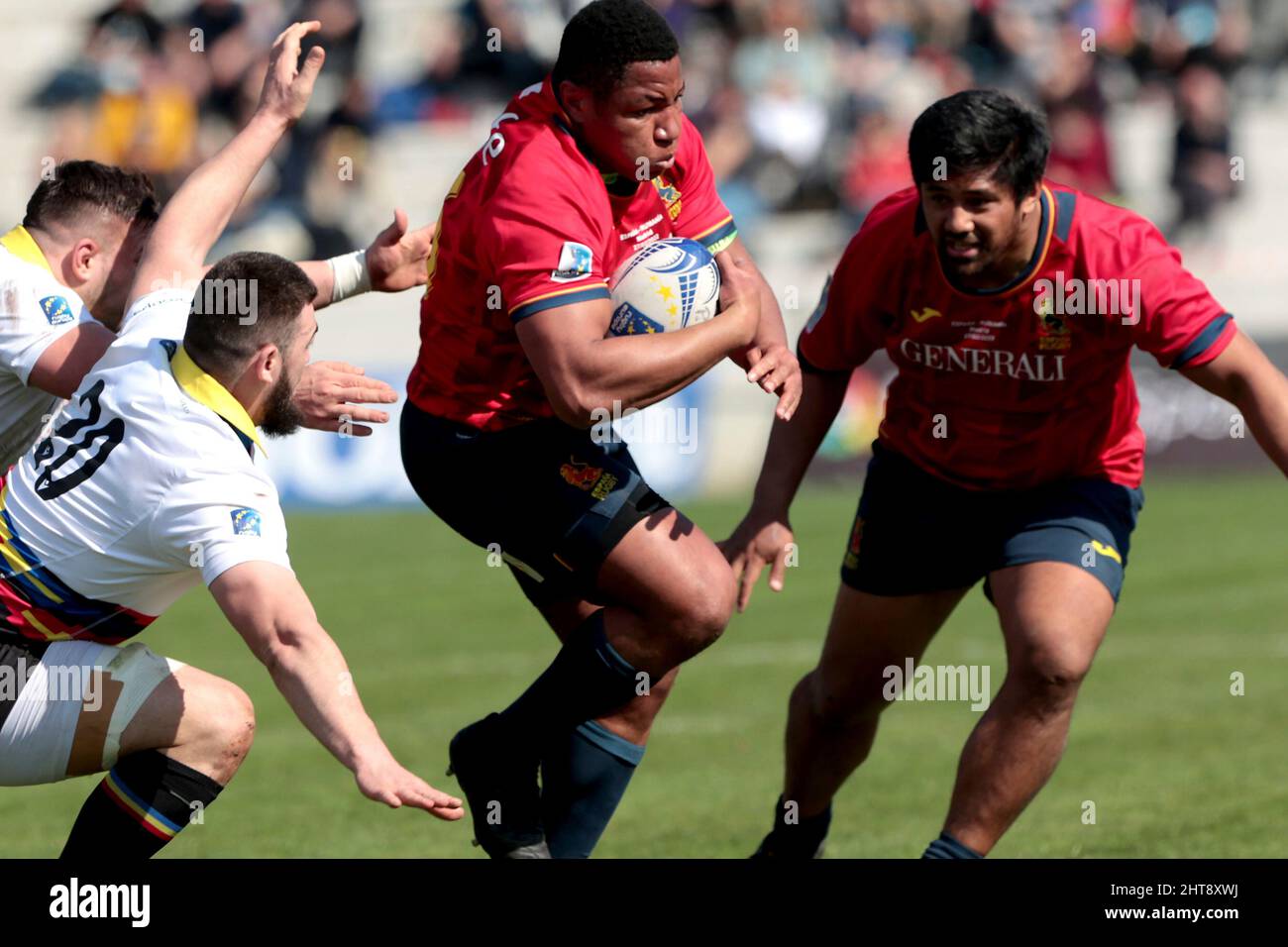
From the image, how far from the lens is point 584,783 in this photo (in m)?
5.93

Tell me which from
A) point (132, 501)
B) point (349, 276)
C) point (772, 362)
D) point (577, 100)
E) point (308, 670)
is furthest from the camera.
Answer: point (349, 276)

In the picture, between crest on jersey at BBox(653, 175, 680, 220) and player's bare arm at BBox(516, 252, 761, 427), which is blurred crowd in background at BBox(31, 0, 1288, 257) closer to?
crest on jersey at BBox(653, 175, 680, 220)

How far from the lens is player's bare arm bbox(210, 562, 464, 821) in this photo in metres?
4.32

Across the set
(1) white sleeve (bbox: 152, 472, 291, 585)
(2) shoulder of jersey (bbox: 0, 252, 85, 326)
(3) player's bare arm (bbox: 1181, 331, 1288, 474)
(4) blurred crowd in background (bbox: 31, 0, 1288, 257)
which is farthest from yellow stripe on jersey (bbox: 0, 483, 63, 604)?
(4) blurred crowd in background (bbox: 31, 0, 1288, 257)

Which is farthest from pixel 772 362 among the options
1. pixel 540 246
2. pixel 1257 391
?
pixel 1257 391

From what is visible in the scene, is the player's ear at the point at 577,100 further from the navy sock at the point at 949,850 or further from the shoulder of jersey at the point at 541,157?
the navy sock at the point at 949,850

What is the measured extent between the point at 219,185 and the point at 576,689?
202 centimetres

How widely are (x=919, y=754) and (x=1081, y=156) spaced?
40.1 feet

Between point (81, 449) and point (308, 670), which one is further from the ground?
point (81, 449)

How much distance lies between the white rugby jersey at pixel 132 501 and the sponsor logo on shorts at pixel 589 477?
0.99 m

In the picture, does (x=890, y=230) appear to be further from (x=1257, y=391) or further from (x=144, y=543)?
(x=144, y=543)
